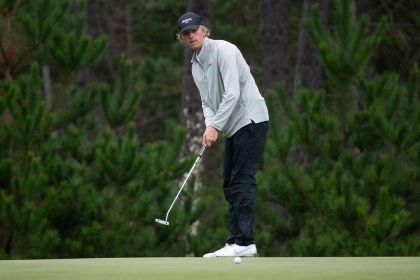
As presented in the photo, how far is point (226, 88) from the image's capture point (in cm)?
837

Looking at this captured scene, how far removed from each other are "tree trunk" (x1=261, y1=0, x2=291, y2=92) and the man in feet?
43.7

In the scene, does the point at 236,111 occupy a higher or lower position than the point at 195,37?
lower

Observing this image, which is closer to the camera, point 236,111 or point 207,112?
point 236,111

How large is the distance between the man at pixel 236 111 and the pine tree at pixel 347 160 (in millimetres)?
4175

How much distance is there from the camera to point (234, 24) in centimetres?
3186

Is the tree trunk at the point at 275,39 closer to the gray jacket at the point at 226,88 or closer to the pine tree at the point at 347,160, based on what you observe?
the pine tree at the point at 347,160

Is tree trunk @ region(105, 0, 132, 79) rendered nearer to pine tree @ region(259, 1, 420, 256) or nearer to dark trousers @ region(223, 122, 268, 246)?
pine tree @ region(259, 1, 420, 256)

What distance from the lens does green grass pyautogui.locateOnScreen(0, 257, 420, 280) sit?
6.82 m

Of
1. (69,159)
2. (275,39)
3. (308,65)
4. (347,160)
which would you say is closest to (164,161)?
(69,159)

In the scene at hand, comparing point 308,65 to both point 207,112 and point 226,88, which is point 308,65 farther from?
point 226,88

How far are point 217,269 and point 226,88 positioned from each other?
1.51 meters

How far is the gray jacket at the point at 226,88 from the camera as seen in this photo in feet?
27.4

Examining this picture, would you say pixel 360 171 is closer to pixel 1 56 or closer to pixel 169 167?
pixel 169 167

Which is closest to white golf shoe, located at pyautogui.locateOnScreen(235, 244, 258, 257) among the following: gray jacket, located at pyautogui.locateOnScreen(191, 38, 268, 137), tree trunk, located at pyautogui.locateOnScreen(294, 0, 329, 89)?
gray jacket, located at pyautogui.locateOnScreen(191, 38, 268, 137)
